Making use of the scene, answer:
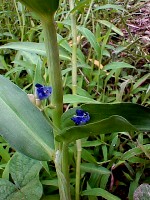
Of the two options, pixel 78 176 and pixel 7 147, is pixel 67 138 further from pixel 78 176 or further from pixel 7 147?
pixel 7 147

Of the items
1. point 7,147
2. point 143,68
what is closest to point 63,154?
point 7,147

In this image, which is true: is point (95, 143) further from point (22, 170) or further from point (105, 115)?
point (105, 115)

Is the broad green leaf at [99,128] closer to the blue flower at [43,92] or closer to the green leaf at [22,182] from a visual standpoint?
the blue flower at [43,92]

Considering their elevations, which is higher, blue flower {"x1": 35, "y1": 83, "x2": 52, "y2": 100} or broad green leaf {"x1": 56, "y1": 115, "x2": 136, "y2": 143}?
blue flower {"x1": 35, "y1": 83, "x2": 52, "y2": 100}

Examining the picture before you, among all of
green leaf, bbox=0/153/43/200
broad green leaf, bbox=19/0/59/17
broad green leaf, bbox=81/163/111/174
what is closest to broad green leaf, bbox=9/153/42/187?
green leaf, bbox=0/153/43/200

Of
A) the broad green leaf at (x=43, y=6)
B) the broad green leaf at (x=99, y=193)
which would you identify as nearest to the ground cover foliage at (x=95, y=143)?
the broad green leaf at (x=99, y=193)

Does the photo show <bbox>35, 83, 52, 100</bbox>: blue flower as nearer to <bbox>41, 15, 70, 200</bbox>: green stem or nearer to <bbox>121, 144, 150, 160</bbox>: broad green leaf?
<bbox>41, 15, 70, 200</bbox>: green stem
